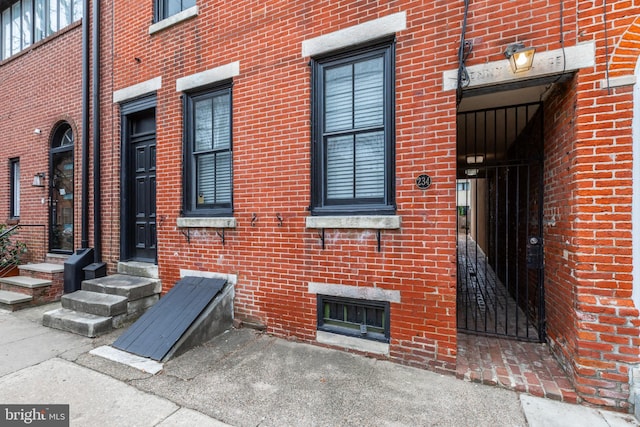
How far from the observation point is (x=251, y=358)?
3.53 meters

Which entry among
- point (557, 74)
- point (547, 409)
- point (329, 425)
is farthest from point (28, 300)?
point (557, 74)

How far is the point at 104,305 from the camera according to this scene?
440 cm

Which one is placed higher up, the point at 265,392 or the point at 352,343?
the point at 352,343

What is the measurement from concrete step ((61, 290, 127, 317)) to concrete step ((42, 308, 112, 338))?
7 centimetres

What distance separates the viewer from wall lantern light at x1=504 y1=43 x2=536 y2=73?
276 cm

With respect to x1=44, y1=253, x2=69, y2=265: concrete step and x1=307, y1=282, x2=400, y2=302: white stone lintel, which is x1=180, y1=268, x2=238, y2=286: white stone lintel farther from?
x1=44, y1=253, x2=69, y2=265: concrete step

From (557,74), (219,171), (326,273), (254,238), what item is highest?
(557,74)

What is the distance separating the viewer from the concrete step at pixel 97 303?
441cm

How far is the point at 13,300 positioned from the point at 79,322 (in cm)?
224

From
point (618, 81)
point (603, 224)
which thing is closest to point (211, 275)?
point (603, 224)

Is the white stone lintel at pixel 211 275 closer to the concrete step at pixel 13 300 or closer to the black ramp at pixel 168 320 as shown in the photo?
the black ramp at pixel 168 320

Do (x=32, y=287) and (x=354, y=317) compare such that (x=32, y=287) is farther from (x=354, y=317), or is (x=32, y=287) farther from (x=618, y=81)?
(x=618, y=81)

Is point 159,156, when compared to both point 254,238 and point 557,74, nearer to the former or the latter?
point 254,238

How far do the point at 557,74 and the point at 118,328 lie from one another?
6175 mm
